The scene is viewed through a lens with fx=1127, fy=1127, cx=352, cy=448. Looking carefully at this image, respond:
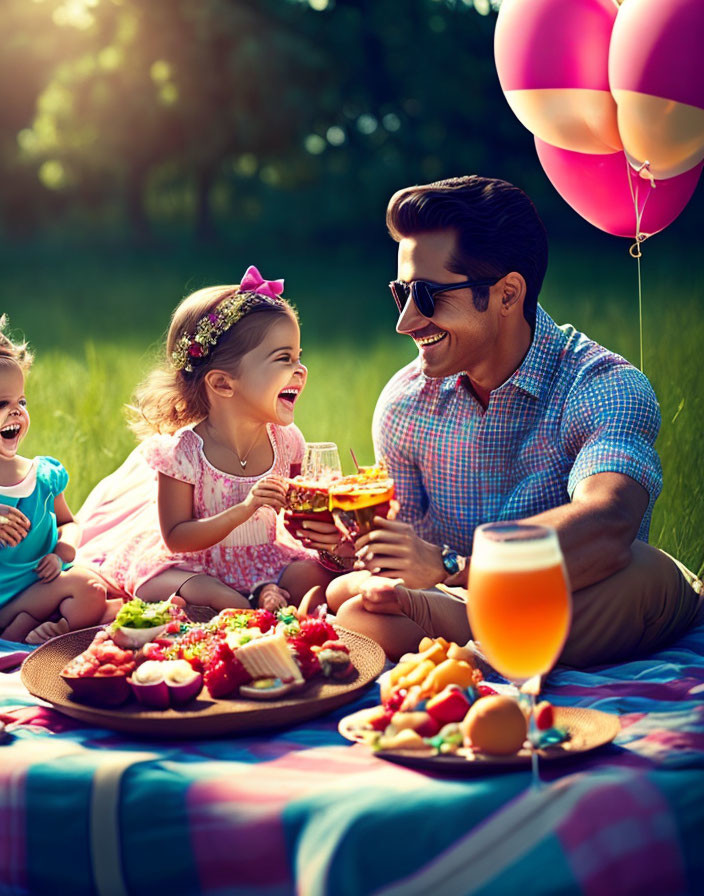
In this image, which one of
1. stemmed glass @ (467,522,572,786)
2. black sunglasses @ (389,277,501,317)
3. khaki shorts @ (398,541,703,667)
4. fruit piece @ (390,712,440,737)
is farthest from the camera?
black sunglasses @ (389,277,501,317)

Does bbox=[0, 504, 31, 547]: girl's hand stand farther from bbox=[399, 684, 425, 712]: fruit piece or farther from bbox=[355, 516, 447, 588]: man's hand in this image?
bbox=[399, 684, 425, 712]: fruit piece

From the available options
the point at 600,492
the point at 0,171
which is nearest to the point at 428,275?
the point at 600,492

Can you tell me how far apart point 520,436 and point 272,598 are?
1.01 metres

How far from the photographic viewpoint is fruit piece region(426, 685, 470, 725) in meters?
2.53

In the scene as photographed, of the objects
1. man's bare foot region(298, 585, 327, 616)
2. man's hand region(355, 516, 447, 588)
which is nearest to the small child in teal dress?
man's bare foot region(298, 585, 327, 616)

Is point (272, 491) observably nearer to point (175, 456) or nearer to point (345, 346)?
point (175, 456)

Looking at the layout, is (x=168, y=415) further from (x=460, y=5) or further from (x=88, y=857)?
(x=460, y=5)

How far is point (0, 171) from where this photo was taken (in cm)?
2295

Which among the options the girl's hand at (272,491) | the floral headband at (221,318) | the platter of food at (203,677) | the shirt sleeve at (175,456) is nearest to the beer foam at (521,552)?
the platter of food at (203,677)

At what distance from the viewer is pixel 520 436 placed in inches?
150

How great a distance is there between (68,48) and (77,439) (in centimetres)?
1948

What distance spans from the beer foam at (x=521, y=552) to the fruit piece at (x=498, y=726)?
1.31 ft

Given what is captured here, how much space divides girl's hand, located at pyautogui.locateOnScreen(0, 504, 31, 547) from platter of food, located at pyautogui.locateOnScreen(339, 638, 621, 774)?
1.63 m

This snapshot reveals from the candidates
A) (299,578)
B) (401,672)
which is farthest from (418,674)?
(299,578)
